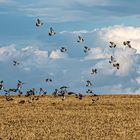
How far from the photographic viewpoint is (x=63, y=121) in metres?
69.2

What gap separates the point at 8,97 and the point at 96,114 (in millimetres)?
34769

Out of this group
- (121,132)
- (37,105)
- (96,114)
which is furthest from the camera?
(37,105)

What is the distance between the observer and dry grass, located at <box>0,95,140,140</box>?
188ft

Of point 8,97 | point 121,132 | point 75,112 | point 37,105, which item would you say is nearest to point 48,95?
point 8,97

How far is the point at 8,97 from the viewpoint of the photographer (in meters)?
108

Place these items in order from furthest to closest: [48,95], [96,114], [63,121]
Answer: [48,95]
[96,114]
[63,121]

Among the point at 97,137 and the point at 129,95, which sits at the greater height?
the point at 129,95

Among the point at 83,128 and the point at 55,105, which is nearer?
the point at 83,128

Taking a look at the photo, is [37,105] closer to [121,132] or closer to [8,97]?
[8,97]

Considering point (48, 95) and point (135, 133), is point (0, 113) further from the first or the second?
point (48, 95)

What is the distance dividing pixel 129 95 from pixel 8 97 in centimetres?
2462

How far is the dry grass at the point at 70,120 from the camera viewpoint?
57.4 metres

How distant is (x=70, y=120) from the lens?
7044 cm

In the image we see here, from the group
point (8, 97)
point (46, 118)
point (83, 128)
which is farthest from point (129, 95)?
point (83, 128)
